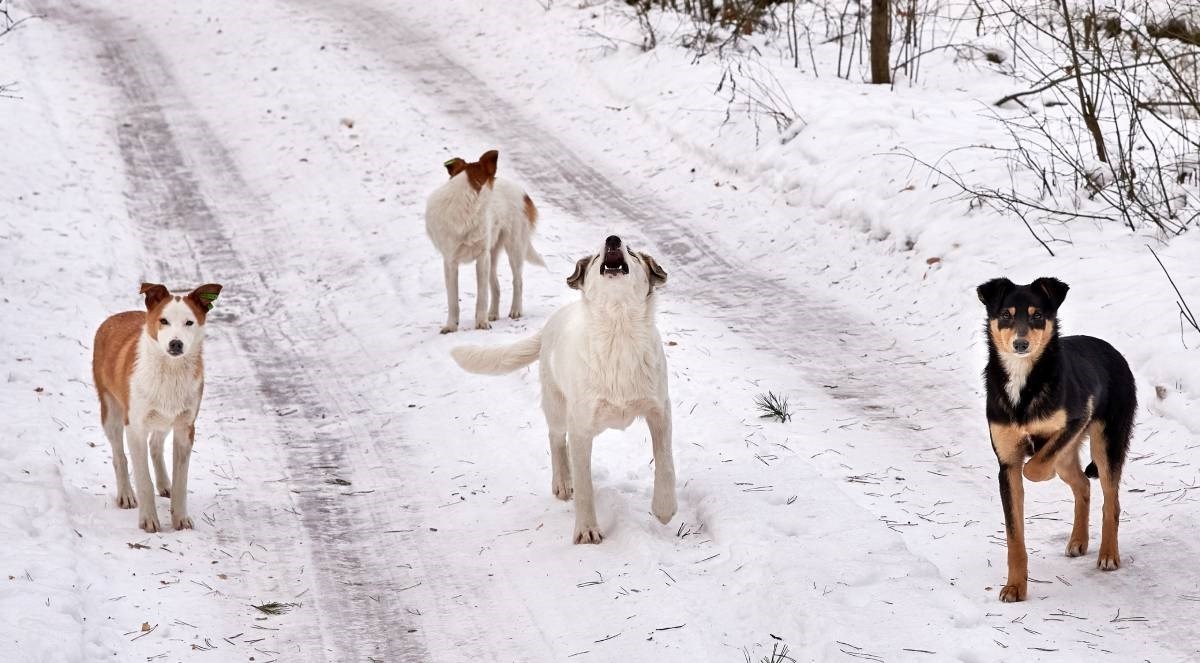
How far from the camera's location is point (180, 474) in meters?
6.92

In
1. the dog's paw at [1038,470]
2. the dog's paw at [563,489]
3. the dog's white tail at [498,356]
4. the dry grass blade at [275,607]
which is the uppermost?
the dog's white tail at [498,356]

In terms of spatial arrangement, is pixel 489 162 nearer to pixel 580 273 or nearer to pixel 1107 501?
pixel 580 273

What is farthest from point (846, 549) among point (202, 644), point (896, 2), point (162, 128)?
point (162, 128)

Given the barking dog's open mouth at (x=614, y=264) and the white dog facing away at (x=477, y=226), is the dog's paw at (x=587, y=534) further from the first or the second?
the white dog facing away at (x=477, y=226)

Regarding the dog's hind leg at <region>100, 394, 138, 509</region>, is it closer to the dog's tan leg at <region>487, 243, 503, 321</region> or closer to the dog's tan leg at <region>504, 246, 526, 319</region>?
the dog's tan leg at <region>487, 243, 503, 321</region>

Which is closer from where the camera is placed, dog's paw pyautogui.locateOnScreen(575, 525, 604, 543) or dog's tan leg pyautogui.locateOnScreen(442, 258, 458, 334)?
dog's paw pyautogui.locateOnScreen(575, 525, 604, 543)

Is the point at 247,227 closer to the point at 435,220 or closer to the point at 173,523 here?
the point at 435,220

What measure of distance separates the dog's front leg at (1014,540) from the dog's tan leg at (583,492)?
2.27 m

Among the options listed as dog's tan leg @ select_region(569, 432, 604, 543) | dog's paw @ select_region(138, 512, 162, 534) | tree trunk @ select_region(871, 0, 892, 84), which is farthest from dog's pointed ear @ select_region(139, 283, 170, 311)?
tree trunk @ select_region(871, 0, 892, 84)

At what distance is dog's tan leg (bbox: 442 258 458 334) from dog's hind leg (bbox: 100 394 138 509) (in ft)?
12.5

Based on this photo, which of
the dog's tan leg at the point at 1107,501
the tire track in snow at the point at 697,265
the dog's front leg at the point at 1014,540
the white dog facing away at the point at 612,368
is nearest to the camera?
the dog's front leg at the point at 1014,540

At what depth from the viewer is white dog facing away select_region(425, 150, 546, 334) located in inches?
422

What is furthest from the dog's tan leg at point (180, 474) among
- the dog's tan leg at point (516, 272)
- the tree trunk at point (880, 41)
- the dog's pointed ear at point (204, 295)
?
the tree trunk at point (880, 41)

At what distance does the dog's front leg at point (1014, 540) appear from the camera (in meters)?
5.63
